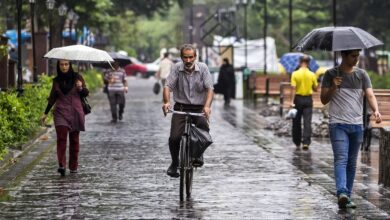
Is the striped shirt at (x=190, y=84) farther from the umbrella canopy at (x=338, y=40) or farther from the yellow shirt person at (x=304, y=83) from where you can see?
the yellow shirt person at (x=304, y=83)

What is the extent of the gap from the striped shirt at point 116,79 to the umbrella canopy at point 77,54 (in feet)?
38.0

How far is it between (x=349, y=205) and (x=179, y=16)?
113 m

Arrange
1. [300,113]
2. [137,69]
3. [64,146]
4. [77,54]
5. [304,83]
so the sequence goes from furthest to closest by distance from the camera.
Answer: [137,69] < [300,113] < [304,83] < [77,54] < [64,146]

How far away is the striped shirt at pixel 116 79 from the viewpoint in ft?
91.5

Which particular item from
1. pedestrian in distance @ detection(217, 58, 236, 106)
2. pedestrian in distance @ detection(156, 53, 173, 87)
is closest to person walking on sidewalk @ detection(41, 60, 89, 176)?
pedestrian in distance @ detection(217, 58, 236, 106)

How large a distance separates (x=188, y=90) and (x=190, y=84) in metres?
0.07

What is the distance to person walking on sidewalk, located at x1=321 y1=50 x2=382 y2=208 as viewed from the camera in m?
12.1

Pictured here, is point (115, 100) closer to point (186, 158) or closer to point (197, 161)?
point (197, 161)

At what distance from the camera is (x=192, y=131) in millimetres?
12672

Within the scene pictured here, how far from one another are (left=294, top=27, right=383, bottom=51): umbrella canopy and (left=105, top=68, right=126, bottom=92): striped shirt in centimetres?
1534

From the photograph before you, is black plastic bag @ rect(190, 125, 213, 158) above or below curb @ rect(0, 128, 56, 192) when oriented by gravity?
above

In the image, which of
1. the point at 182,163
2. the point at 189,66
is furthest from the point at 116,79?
the point at 182,163

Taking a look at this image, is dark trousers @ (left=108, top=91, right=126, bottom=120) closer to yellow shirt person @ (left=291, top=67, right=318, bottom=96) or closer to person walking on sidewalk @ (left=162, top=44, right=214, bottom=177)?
yellow shirt person @ (left=291, top=67, right=318, bottom=96)

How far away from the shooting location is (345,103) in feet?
39.8
